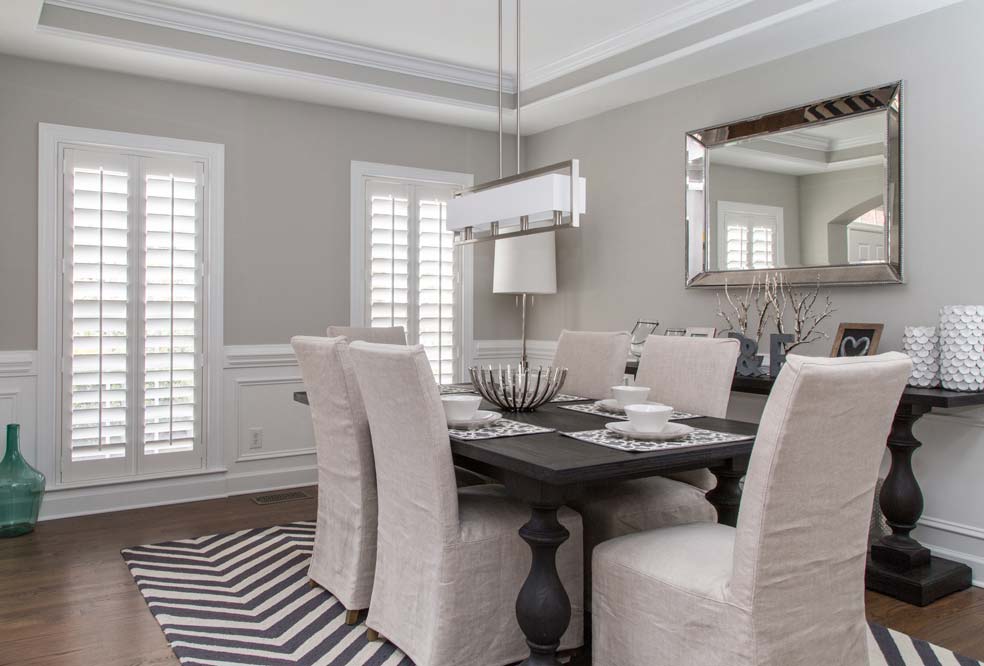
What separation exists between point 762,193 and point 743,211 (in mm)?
139

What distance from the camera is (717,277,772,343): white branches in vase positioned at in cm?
383

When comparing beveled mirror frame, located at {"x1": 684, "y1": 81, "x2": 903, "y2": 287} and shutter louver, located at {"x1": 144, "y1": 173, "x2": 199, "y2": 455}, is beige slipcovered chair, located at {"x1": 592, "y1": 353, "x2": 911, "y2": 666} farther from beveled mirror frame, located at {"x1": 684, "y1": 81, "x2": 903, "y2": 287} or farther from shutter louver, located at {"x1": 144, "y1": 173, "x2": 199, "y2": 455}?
shutter louver, located at {"x1": 144, "y1": 173, "x2": 199, "y2": 455}

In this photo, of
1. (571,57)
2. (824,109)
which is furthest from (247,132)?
(824,109)

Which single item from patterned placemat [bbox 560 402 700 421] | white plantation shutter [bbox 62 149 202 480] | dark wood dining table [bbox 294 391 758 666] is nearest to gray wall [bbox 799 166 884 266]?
patterned placemat [bbox 560 402 700 421]

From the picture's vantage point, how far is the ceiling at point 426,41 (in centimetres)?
354

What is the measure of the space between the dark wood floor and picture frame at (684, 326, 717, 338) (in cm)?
148

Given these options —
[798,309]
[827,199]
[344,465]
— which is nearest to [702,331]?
[798,309]

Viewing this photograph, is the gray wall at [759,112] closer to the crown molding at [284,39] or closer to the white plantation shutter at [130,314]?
the crown molding at [284,39]

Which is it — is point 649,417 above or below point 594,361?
below

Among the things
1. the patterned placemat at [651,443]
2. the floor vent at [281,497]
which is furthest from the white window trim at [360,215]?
the patterned placemat at [651,443]

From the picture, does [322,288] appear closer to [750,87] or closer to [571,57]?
[571,57]

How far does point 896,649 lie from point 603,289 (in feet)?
9.25

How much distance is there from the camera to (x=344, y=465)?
2738 mm

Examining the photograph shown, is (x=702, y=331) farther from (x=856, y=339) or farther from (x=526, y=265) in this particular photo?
(x=526, y=265)
